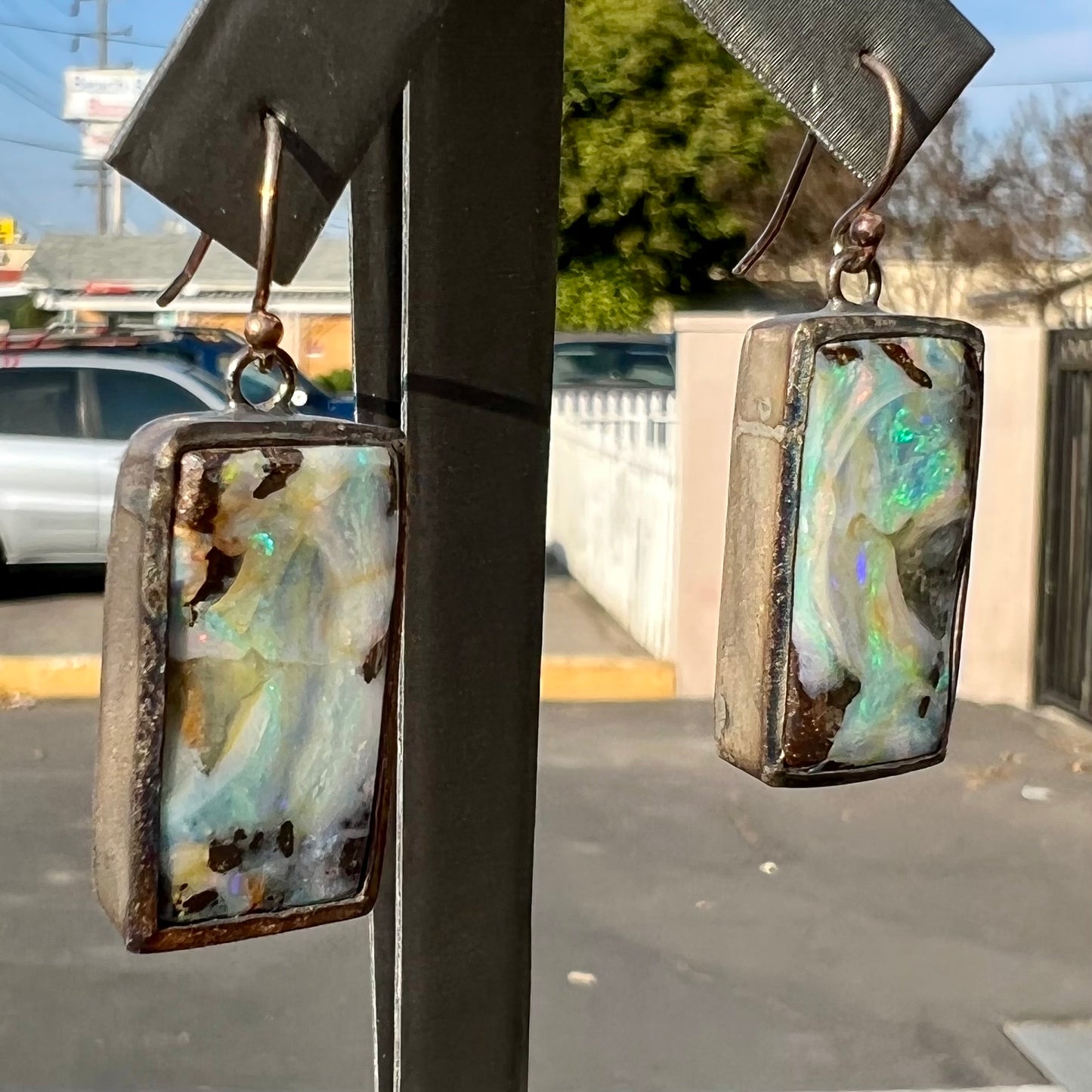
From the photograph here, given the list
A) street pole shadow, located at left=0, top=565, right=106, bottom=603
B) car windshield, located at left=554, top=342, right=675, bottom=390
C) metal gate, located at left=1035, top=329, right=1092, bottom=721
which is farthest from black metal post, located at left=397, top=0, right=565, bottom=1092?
car windshield, located at left=554, top=342, right=675, bottom=390

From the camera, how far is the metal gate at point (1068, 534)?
6012 mm

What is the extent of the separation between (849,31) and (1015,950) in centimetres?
334

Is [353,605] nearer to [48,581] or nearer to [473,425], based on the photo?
[473,425]

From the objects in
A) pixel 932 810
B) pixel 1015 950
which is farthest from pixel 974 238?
pixel 1015 950

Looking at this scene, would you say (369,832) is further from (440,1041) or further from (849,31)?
(849,31)

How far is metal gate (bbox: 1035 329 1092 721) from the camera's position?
6.01m

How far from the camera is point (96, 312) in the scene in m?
21.8

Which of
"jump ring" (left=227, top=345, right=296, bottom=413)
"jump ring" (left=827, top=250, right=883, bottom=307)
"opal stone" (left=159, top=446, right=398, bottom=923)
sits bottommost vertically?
"opal stone" (left=159, top=446, right=398, bottom=923)

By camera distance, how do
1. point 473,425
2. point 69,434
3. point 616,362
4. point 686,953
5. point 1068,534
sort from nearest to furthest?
point 473,425, point 686,953, point 1068,534, point 69,434, point 616,362

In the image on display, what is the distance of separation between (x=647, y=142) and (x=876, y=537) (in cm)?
1736

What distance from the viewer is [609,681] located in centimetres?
634

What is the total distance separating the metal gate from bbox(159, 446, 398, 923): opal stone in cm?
549

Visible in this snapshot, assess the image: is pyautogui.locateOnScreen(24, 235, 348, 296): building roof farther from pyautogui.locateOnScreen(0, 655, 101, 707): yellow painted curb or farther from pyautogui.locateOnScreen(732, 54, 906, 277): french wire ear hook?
pyautogui.locateOnScreen(732, 54, 906, 277): french wire ear hook

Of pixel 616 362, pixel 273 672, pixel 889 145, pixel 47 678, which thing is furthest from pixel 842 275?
pixel 616 362
